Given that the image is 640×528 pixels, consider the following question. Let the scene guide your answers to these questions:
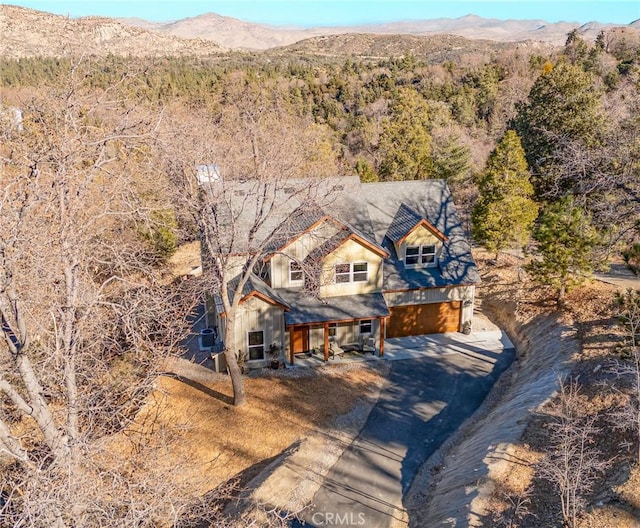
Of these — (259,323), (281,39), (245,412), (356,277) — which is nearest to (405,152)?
(356,277)

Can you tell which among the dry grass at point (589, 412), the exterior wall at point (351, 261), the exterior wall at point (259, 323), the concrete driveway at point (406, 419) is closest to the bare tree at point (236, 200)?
the exterior wall at point (259, 323)

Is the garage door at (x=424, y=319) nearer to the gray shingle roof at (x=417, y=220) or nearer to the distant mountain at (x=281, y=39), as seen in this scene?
the gray shingle roof at (x=417, y=220)

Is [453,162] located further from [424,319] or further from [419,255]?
[424,319]

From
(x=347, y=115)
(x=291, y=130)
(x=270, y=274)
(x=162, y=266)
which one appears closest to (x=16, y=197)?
(x=270, y=274)

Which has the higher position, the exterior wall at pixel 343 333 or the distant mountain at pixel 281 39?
the distant mountain at pixel 281 39

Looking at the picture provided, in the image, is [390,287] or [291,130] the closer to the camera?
[390,287]

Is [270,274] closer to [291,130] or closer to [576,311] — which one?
[576,311]

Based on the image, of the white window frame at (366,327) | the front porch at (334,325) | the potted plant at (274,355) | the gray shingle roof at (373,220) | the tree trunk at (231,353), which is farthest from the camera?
the white window frame at (366,327)
